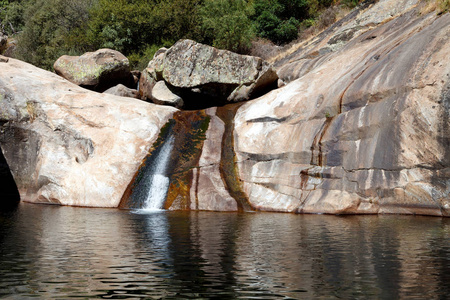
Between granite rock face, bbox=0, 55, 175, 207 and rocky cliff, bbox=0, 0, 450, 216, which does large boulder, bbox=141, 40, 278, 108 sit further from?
granite rock face, bbox=0, 55, 175, 207

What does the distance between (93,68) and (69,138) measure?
953 centimetres

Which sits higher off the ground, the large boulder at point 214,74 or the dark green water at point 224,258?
the large boulder at point 214,74

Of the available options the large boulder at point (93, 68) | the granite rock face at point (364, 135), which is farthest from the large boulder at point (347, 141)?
the large boulder at point (93, 68)

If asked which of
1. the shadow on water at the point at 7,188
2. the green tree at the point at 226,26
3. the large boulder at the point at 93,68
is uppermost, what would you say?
the green tree at the point at 226,26

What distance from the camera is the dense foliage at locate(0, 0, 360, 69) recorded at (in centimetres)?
4594

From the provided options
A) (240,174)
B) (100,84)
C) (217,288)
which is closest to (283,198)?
(240,174)

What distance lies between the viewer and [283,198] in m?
20.5

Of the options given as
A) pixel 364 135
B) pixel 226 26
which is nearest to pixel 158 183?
pixel 364 135

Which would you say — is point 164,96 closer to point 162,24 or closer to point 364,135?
point 364,135

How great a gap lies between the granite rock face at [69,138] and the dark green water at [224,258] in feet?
19.3

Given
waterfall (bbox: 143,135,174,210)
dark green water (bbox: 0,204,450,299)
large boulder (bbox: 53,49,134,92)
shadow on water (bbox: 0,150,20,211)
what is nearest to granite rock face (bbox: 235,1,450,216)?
dark green water (bbox: 0,204,450,299)

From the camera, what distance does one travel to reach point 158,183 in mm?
21984

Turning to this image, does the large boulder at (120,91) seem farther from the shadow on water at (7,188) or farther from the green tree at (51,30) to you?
the green tree at (51,30)

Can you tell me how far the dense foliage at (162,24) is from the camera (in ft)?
151
